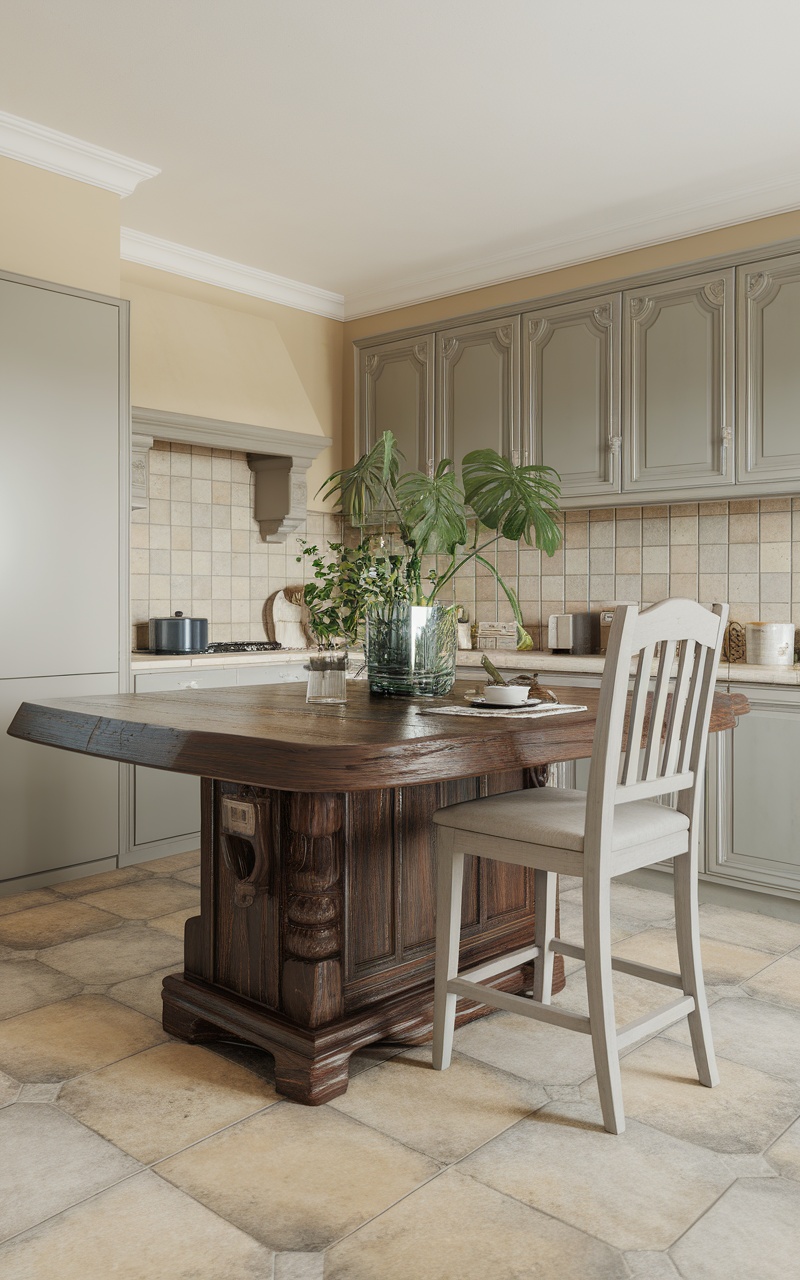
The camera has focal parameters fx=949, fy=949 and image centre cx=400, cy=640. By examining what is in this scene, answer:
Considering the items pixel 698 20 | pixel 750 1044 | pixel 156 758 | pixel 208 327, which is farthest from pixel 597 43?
pixel 750 1044

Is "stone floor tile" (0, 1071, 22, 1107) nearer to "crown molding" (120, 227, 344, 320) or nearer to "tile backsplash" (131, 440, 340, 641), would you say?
"tile backsplash" (131, 440, 340, 641)

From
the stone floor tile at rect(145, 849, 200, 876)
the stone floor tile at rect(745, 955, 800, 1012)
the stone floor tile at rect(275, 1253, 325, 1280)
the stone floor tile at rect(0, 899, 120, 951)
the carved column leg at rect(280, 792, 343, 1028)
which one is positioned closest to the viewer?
the stone floor tile at rect(275, 1253, 325, 1280)

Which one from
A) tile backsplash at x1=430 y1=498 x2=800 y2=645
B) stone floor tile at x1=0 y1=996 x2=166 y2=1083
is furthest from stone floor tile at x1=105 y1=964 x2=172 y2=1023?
tile backsplash at x1=430 y1=498 x2=800 y2=645

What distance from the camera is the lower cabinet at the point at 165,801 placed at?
386cm

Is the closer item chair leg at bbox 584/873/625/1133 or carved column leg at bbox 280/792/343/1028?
chair leg at bbox 584/873/625/1133

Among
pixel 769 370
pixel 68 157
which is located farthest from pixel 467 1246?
pixel 68 157

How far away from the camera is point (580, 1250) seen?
1.52 metres

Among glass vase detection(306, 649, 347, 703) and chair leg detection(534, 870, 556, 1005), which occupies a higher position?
glass vase detection(306, 649, 347, 703)

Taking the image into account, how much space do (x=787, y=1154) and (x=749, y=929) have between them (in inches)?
58.4

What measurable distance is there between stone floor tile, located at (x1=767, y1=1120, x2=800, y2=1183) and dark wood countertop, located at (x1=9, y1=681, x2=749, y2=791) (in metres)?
0.83

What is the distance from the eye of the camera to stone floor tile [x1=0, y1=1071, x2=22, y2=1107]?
202 centimetres

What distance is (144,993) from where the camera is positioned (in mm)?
2604

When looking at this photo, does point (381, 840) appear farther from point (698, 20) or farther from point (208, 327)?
point (208, 327)

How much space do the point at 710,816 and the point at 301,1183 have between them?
7.47ft
